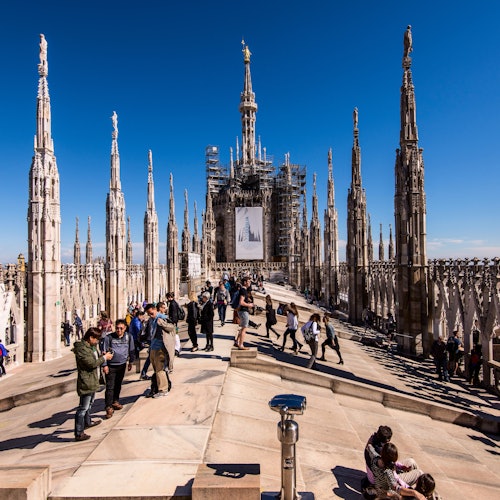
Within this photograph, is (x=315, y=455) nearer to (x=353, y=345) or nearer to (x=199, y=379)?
(x=199, y=379)

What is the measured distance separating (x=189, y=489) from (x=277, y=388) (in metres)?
4.18

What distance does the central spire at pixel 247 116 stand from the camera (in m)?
71.7

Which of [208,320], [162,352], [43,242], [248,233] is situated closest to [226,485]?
[162,352]

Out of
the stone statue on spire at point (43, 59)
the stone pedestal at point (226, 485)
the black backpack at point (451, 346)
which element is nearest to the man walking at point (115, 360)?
the stone pedestal at point (226, 485)

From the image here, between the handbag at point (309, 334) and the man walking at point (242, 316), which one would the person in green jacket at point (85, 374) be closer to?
the man walking at point (242, 316)

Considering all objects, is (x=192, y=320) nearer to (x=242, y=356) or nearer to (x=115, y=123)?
(x=242, y=356)

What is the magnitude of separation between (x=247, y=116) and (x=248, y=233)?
2591cm

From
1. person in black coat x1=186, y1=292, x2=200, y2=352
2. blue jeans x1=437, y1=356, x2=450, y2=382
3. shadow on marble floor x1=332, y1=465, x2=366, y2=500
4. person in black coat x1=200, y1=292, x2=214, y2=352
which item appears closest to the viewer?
shadow on marble floor x1=332, y1=465, x2=366, y2=500

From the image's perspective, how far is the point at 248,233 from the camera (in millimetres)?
59844

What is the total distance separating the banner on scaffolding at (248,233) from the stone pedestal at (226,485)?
2197 inches

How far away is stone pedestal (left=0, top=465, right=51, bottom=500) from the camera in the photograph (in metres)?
3.35

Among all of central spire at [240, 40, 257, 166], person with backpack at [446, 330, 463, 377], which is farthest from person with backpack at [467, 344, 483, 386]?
central spire at [240, 40, 257, 166]

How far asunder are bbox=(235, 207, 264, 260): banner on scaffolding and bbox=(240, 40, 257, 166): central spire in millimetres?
14545

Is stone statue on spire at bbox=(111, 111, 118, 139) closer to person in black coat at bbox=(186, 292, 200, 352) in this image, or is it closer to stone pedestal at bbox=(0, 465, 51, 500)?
person in black coat at bbox=(186, 292, 200, 352)
